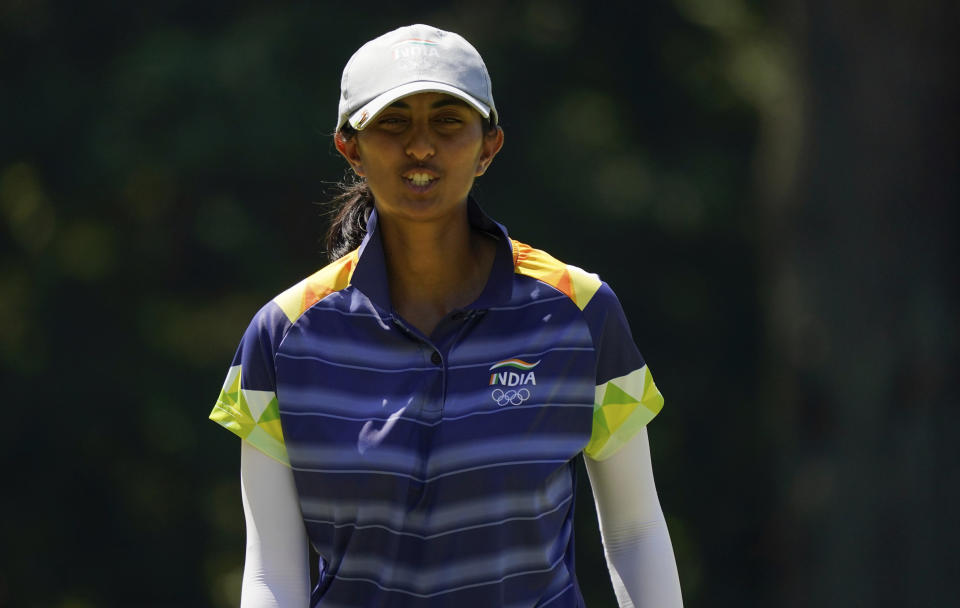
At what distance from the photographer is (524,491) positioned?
191 cm

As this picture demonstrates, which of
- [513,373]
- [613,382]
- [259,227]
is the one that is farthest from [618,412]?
[259,227]

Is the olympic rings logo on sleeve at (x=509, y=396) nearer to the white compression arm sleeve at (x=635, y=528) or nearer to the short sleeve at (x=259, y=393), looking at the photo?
the white compression arm sleeve at (x=635, y=528)

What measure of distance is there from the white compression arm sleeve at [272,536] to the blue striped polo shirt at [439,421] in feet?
0.07

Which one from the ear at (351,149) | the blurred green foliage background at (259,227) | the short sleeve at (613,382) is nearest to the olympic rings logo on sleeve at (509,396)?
the short sleeve at (613,382)

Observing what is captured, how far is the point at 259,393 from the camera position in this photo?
6.41 feet

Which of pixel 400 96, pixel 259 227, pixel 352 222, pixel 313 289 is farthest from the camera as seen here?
pixel 259 227

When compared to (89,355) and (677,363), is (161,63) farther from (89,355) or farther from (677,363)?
(677,363)

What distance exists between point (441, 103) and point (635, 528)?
65 centimetres

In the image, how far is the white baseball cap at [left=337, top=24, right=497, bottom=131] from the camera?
1.90 metres

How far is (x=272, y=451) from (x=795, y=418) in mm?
3215

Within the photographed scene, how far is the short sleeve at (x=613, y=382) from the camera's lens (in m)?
2.01

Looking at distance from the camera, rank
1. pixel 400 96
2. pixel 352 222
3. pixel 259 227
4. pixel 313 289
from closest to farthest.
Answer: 1. pixel 400 96
2. pixel 313 289
3. pixel 352 222
4. pixel 259 227

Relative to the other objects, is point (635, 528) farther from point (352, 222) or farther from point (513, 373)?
point (352, 222)

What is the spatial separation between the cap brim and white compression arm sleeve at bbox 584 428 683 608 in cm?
52
